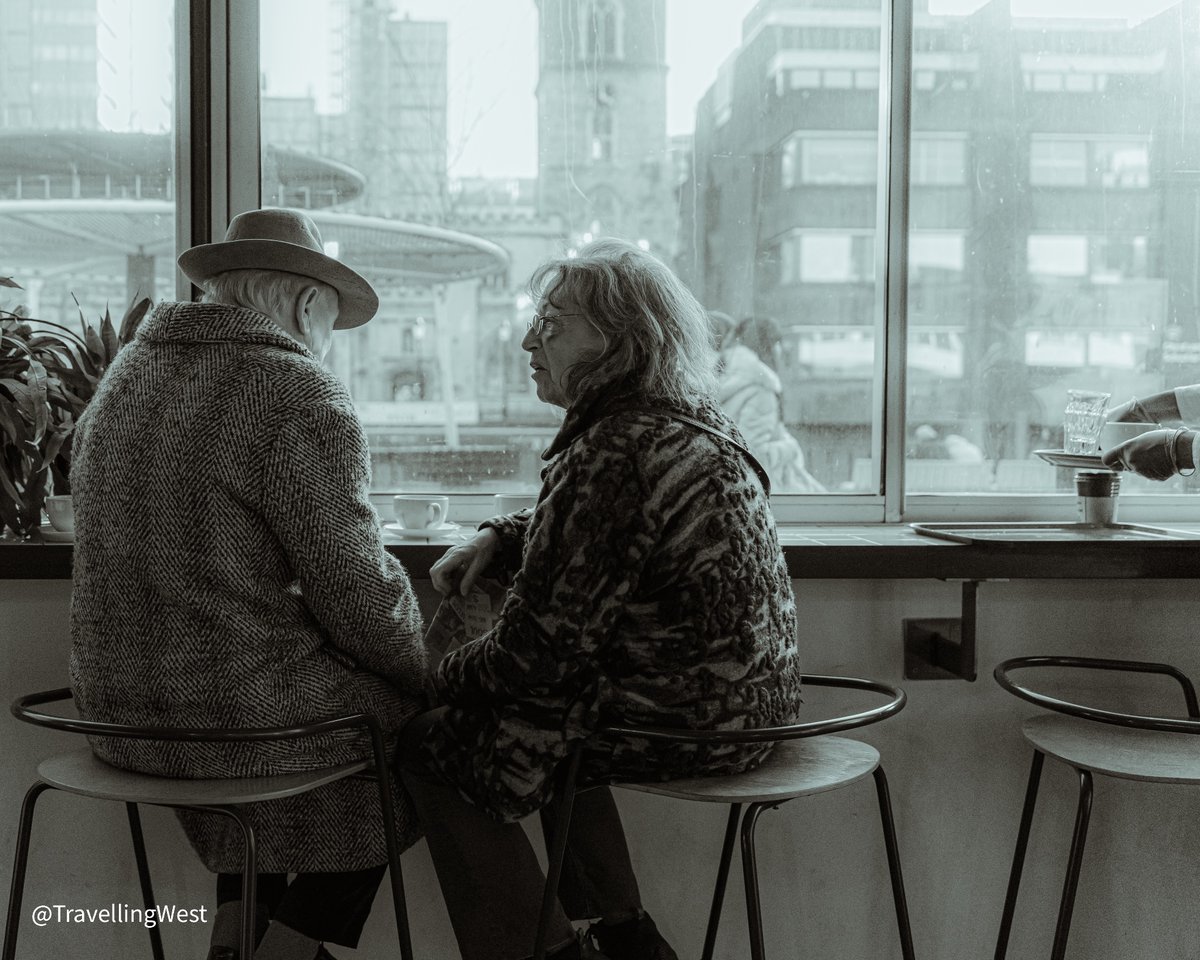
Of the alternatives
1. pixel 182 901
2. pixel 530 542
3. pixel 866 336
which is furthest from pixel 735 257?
pixel 182 901

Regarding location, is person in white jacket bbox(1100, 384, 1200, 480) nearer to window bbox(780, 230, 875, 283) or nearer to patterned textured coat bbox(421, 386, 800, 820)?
window bbox(780, 230, 875, 283)

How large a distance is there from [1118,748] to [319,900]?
122cm

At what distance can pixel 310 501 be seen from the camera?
1.43 meters

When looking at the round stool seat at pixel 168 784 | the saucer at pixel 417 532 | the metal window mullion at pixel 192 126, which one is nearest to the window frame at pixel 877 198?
the metal window mullion at pixel 192 126

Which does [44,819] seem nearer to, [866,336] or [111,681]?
[111,681]

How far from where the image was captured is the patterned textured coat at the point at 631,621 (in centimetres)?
139

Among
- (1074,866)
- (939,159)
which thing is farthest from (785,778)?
(939,159)

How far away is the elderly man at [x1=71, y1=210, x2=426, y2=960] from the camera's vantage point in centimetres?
142

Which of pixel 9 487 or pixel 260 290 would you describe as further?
pixel 9 487

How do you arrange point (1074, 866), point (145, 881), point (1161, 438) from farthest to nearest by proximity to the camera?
point (1161, 438)
point (145, 881)
point (1074, 866)

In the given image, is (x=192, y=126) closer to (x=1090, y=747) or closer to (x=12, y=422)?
(x=12, y=422)

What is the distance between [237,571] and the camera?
1.42 m

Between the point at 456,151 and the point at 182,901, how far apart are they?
1561 millimetres
